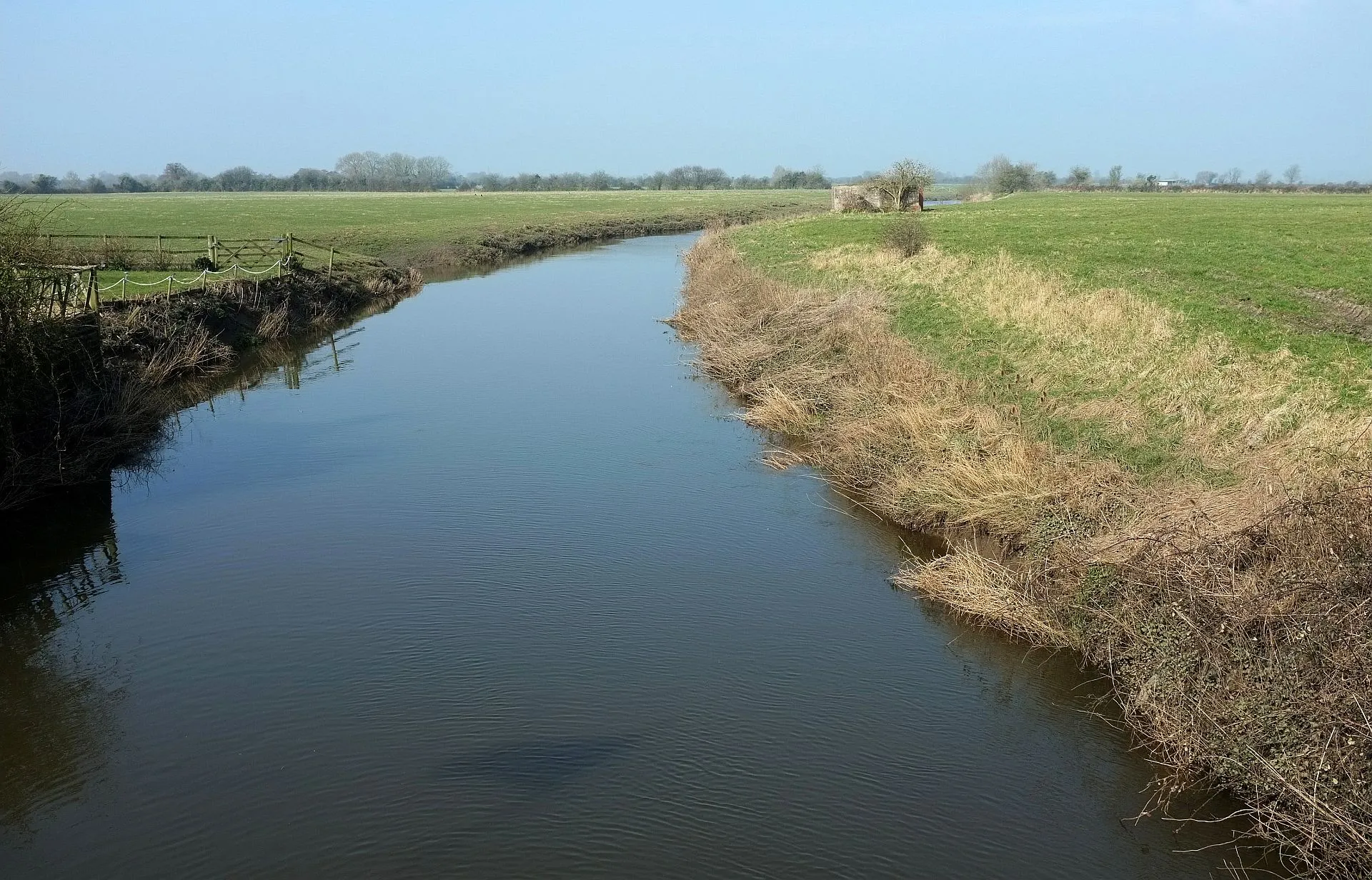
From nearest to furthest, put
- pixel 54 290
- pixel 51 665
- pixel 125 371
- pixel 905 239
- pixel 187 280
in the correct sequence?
pixel 51 665, pixel 54 290, pixel 125 371, pixel 187 280, pixel 905 239

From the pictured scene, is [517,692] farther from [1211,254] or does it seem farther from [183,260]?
[1211,254]

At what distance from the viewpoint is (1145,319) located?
1834 cm

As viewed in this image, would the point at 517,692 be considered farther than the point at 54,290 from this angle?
No

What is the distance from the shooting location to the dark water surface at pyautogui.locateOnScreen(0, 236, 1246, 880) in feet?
23.8

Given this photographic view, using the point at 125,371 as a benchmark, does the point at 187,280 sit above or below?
above

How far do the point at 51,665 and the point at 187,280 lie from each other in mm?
17631

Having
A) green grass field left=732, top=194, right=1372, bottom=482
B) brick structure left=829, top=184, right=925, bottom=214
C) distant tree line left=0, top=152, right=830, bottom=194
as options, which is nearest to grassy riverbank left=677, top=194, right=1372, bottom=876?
green grass field left=732, top=194, right=1372, bottom=482

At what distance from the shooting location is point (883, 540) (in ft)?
42.6

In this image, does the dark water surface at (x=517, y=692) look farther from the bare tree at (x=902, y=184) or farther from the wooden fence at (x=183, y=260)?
the bare tree at (x=902, y=184)

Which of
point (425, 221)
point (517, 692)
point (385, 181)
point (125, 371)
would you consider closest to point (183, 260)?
point (125, 371)

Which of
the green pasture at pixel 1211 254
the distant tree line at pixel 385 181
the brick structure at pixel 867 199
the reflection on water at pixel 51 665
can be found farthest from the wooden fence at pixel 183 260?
the distant tree line at pixel 385 181

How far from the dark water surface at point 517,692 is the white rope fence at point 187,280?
308 inches

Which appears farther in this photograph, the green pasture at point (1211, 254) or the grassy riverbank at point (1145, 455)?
the green pasture at point (1211, 254)

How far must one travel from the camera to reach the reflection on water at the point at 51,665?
26.1 feet
